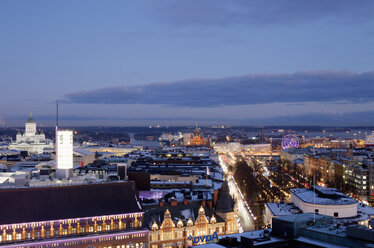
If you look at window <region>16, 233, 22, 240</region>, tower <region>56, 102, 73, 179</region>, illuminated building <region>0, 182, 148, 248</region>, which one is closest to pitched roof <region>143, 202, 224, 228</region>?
illuminated building <region>0, 182, 148, 248</region>

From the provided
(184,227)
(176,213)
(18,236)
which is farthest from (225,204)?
(18,236)

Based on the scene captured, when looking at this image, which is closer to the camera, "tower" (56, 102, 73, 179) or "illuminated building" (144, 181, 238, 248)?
"illuminated building" (144, 181, 238, 248)

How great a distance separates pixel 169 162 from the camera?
16350 centimetres

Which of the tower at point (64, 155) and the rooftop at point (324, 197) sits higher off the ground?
the tower at point (64, 155)

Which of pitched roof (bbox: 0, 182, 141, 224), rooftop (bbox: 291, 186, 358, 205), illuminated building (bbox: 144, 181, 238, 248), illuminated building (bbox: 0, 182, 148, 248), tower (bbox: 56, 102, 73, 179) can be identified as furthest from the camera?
rooftop (bbox: 291, 186, 358, 205)

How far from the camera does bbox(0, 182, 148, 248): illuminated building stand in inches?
2419

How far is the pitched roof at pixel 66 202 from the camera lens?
2458 inches

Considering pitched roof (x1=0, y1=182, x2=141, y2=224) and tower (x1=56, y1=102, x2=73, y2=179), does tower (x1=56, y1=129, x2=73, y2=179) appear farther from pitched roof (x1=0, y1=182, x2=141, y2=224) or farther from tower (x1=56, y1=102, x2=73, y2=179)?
pitched roof (x1=0, y1=182, x2=141, y2=224)

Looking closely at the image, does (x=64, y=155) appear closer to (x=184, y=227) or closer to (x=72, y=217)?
(x=72, y=217)

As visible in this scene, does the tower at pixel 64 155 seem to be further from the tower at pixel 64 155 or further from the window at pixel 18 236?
the window at pixel 18 236

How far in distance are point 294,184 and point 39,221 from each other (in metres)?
103

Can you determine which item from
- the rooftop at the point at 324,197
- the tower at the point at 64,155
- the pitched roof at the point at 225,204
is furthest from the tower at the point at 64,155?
the rooftop at the point at 324,197

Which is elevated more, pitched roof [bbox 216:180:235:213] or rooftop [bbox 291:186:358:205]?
pitched roof [bbox 216:180:235:213]

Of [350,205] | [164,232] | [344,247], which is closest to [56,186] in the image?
[164,232]
